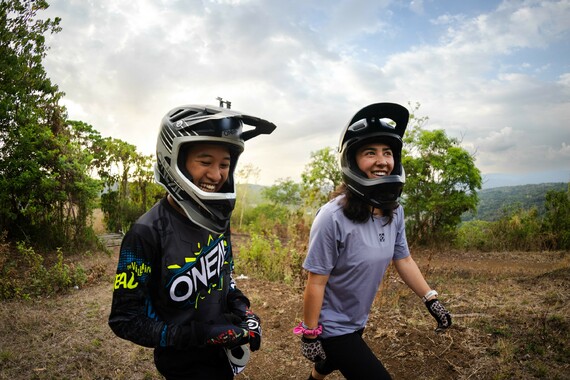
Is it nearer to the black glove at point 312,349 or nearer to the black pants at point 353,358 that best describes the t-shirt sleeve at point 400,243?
the black pants at point 353,358

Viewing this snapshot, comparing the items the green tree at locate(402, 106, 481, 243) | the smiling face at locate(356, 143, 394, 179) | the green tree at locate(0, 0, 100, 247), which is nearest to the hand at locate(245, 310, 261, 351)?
the smiling face at locate(356, 143, 394, 179)

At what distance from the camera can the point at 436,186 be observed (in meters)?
14.4

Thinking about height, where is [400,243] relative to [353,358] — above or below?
above

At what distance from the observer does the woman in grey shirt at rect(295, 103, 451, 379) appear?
232cm

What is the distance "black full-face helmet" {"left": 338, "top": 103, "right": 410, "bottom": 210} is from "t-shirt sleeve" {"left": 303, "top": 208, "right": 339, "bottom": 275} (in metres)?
0.34

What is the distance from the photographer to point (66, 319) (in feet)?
18.0

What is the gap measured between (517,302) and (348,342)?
5.08 m

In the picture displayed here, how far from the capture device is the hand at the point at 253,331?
1.91 m

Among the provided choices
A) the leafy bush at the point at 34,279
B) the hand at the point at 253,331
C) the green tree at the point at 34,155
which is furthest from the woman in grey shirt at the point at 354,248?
the green tree at the point at 34,155

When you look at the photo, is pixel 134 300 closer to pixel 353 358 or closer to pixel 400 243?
pixel 353 358

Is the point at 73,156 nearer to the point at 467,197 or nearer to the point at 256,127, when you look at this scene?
the point at 256,127

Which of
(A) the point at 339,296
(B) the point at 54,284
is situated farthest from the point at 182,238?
(B) the point at 54,284

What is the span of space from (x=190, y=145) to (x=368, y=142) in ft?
4.29

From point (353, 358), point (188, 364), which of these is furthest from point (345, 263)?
point (188, 364)
